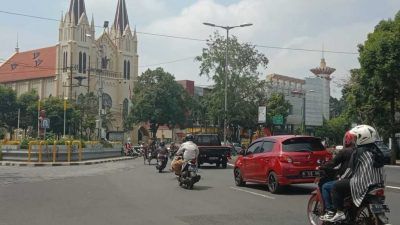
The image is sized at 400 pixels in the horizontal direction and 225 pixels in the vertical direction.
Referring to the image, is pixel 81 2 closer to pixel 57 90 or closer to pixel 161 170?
pixel 57 90

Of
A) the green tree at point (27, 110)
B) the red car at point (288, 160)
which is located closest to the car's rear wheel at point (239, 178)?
the red car at point (288, 160)

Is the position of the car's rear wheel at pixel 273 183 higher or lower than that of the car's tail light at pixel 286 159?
lower

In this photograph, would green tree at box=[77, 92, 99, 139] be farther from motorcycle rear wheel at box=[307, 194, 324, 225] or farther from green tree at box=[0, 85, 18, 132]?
motorcycle rear wheel at box=[307, 194, 324, 225]

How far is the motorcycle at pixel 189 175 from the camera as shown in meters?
15.9

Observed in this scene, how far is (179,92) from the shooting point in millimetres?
86750

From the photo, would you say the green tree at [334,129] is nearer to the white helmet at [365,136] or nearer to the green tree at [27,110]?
the green tree at [27,110]

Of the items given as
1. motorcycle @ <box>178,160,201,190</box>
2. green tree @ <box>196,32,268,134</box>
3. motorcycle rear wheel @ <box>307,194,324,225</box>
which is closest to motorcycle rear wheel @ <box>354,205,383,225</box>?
motorcycle rear wheel @ <box>307,194,324,225</box>

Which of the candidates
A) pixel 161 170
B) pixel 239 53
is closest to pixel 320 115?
pixel 239 53

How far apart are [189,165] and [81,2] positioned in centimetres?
9380

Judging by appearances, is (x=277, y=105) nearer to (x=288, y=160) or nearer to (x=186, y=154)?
(x=186, y=154)

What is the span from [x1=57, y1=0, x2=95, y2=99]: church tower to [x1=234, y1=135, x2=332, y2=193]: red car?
288 feet

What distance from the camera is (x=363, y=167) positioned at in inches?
297

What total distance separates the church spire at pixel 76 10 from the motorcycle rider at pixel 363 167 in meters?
99.9

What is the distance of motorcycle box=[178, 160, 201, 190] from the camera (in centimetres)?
1588
